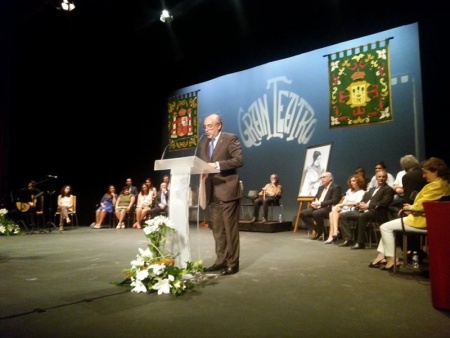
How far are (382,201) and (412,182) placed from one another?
1.15 metres

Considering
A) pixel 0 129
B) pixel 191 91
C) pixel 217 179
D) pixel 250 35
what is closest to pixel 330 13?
pixel 250 35

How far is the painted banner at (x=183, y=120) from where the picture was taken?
1036 centimetres

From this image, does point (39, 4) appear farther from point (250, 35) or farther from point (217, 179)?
point (217, 179)

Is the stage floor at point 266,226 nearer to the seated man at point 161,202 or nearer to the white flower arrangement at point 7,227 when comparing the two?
the seated man at point 161,202

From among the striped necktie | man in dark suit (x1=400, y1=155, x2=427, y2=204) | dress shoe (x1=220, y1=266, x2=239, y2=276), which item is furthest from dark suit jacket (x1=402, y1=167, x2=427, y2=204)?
the striped necktie

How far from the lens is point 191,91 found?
10500 millimetres

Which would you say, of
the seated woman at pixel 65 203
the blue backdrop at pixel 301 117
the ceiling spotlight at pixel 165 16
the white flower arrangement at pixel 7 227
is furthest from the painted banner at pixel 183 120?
the white flower arrangement at pixel 7 227

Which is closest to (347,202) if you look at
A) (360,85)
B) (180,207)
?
(360,85)

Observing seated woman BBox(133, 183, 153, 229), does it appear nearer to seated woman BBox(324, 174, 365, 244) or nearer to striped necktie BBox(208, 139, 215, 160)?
seated woman BBox(324, 174, 365, 244)

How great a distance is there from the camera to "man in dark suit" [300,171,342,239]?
243 inches

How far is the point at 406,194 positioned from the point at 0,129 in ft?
27.4

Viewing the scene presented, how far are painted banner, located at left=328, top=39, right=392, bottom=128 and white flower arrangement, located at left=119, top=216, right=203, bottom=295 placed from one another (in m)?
5.15

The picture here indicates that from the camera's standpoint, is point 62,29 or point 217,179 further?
point 62,29

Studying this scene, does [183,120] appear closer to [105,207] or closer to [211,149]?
[105,207]
